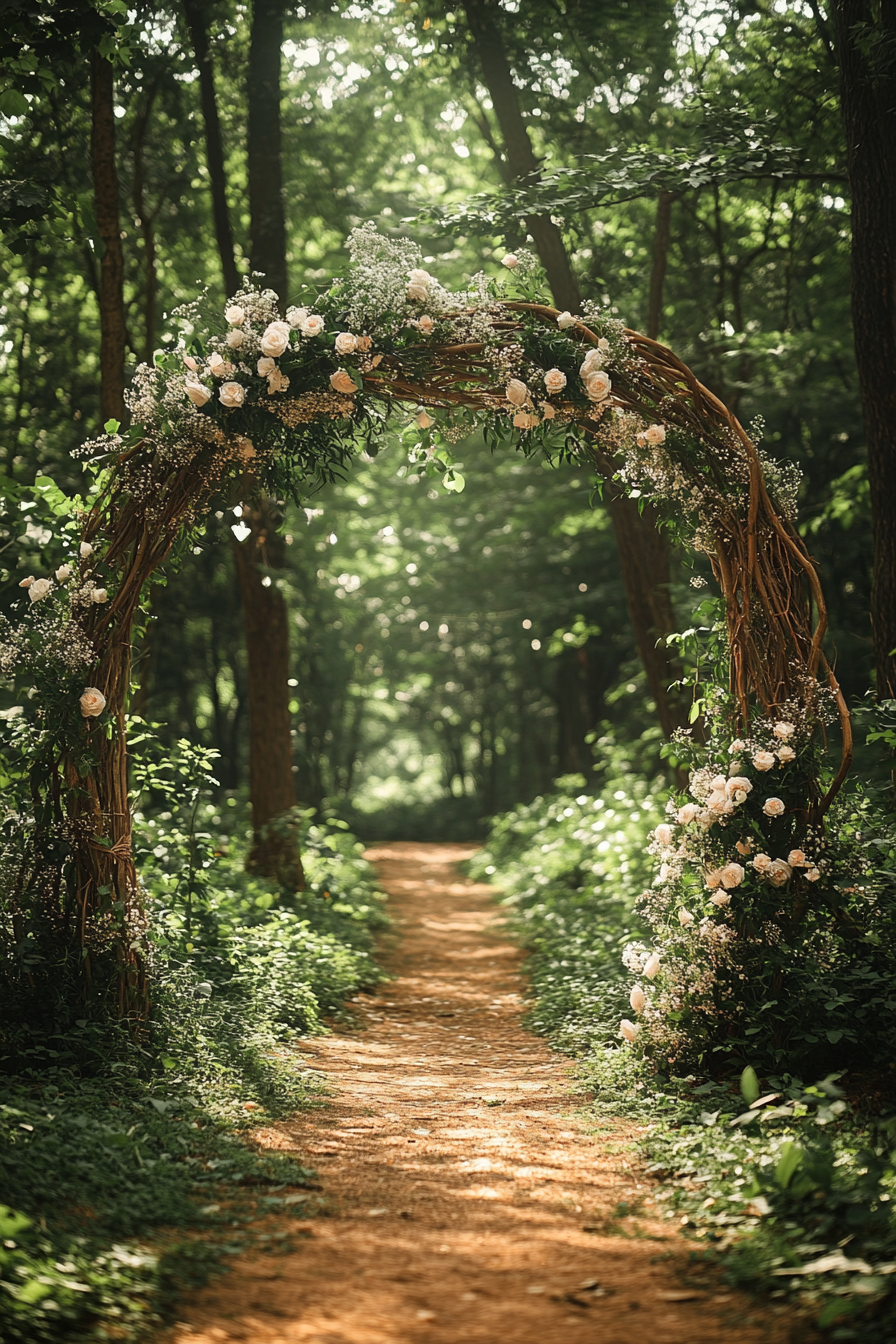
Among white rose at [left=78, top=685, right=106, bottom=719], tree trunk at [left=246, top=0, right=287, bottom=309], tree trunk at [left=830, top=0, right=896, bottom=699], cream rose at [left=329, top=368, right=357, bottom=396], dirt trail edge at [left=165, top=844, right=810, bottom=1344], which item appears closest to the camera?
dirt trail edge at [left=165, top=844, right=810, bottom=1344]

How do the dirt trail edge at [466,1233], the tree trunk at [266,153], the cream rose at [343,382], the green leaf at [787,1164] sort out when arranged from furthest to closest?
the tree trunk at [266,153] < the cream rose at [343,382] < the green leaf at [787,1164] < the dirt trail edge at [466,1233]

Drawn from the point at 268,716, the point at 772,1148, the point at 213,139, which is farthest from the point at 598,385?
the point at 213,139

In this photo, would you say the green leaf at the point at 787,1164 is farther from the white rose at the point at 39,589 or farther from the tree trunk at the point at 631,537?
the tree trunk at the point at 631,537

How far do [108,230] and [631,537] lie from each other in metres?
4.80

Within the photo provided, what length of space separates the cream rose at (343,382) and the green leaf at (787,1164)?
359cm

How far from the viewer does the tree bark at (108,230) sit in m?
7.37

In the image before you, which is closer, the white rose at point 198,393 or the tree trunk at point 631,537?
the white rose at point 198,393

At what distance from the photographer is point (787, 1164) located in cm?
312

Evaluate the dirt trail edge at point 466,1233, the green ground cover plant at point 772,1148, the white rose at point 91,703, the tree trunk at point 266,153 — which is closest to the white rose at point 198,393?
the white rose at point 91,703

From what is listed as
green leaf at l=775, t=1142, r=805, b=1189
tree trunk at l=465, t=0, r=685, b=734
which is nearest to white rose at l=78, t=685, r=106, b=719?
green leaf at l=775, t=1142, r=805, b=1189

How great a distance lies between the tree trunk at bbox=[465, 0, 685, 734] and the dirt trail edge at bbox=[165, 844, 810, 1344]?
3901mm

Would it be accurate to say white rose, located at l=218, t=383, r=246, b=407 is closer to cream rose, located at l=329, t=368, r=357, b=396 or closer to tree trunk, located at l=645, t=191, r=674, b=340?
cream rose, located at l=329, t=368, r=357, b=396

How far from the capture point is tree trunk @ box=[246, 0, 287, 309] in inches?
358

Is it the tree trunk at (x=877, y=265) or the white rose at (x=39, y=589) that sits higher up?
the tree trunk at (x=877, y=265)
